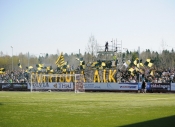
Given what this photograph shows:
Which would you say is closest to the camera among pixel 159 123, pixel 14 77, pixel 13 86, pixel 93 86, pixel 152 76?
pixel 159 123

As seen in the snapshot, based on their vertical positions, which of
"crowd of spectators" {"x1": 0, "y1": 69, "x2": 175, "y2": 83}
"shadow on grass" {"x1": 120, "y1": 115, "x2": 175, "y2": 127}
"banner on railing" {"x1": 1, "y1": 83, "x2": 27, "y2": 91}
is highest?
"crowd of spectators" {"x1": 0, "y1": 69, "x2": 175, "y2": 83}

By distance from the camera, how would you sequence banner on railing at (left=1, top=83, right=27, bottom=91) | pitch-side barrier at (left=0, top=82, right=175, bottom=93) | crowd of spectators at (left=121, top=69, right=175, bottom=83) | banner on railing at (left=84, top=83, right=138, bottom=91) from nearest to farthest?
pitch-side barrier at (left=0, top=82, right=175, bottom=93)
banner on railing at (left=84, top=83, right=138, bottom=91)
crowd of spectators at (left=121, top=69, right=175, bottom=83)
banner on railing at (left=1, top=83, right=27, bottom=91)

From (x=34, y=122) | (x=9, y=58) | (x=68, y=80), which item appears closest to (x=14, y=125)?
(x=34, y=122)

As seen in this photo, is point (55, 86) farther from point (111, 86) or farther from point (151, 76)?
point (151, 76)

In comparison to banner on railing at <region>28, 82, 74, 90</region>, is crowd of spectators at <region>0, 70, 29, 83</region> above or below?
above

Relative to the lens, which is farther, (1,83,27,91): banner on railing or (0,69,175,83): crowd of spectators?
(1,83,27,91): banner on railing

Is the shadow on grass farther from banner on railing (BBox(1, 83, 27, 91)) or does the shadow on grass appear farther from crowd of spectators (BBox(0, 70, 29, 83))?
crowd of spectators (BBox(0, 70, 29, 83))

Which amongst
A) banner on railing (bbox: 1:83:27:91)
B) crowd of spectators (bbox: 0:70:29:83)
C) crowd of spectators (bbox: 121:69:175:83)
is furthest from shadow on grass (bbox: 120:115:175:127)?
crowd of spectators (bbox: 0:70:29:83)

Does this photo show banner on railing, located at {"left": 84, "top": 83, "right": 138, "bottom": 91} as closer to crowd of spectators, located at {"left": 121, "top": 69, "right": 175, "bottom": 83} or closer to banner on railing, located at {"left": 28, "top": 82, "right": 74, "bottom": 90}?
crowd of spectators, located at {"left": 121, "top": 69, "right": 175, "bottom": 83}

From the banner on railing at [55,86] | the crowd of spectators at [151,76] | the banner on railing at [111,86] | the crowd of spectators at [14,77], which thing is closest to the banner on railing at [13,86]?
the banner on railing at [55,86]

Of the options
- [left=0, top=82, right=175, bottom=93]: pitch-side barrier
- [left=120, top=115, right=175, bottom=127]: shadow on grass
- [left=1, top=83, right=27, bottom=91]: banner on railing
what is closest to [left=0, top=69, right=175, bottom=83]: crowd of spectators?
[left=0, top=82, right=175, bottom=93]: pitch-side barrier

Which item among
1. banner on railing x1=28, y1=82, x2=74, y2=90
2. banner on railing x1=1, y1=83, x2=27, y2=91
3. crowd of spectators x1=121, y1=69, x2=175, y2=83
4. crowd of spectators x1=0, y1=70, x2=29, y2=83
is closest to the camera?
crowd of spectators x1=121, y1=69, x2=175, y2=83

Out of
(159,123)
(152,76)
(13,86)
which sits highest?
(152,76)

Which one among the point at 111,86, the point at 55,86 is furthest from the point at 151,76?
the point at 55,86
